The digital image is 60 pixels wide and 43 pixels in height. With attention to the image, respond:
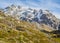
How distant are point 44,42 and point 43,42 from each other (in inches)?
33.2

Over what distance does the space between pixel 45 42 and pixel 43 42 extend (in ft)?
5.52

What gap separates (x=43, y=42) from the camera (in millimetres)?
167750

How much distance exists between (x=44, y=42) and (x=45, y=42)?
2.77ft

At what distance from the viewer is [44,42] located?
168m

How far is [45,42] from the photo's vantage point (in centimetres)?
16762
